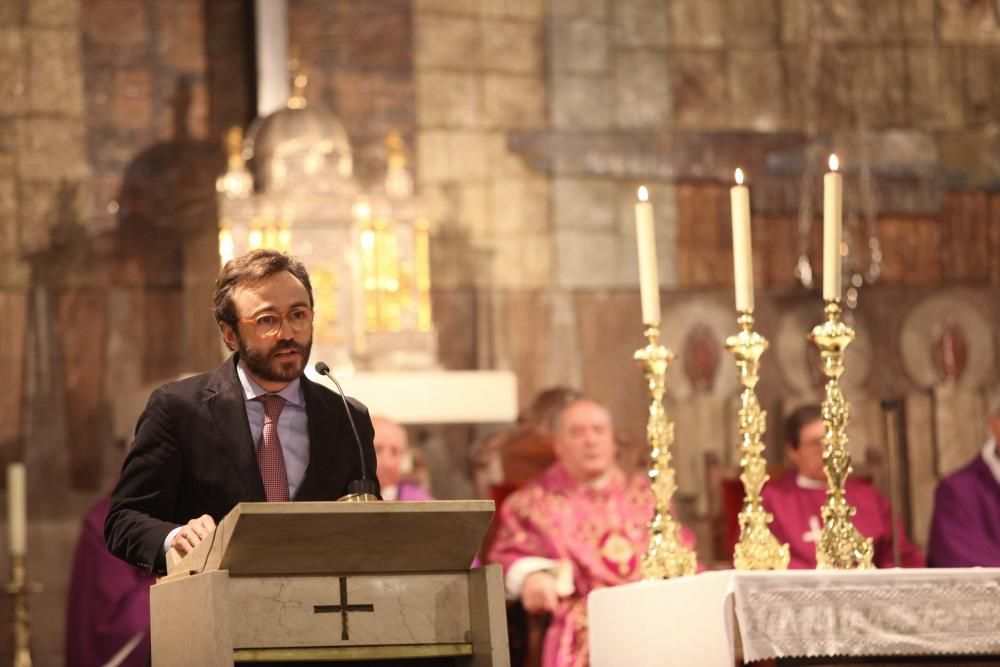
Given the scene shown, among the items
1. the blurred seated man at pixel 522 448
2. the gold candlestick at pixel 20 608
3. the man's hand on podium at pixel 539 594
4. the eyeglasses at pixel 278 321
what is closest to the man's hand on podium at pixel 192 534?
the eyeglasses at pixel 278 321

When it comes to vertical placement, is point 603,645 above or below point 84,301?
below

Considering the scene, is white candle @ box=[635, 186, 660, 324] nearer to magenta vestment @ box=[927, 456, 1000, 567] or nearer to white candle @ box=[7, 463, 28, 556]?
magenta vestment @ box=[927, 456, 1000, 567]

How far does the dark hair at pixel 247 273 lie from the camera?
344 cm

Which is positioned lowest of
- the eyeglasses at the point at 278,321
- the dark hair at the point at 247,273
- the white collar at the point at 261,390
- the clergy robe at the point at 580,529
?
the clergy robe at the point at 580,529

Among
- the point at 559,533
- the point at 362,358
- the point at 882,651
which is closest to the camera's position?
the point at 882,651

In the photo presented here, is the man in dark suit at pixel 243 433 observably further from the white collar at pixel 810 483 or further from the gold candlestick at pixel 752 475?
the white collar at pixel 810 483

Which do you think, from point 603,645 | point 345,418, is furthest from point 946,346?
point 345,418

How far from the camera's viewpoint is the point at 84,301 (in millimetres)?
9227

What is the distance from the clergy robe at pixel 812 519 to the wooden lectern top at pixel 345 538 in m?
4.28

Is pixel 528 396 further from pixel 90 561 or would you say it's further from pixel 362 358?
pixel 90 561

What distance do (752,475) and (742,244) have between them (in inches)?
24.6

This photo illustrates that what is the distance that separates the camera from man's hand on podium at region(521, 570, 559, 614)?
664cm

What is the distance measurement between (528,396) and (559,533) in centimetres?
258

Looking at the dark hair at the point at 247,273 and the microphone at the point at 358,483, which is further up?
the dark hair at the point at 247,273
